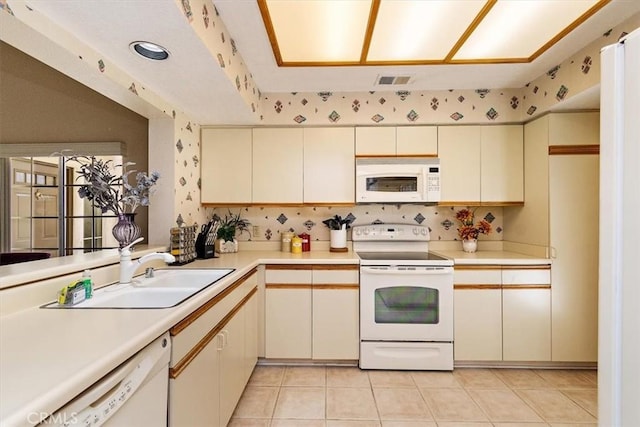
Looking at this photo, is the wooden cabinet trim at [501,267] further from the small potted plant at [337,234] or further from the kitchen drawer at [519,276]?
the small potted plant at [337,234]

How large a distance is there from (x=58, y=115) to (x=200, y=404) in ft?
10.2

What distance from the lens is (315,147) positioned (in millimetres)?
2926

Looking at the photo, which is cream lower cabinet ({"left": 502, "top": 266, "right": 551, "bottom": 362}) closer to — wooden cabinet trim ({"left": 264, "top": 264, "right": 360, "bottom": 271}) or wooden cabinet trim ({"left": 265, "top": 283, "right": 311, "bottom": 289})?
wooden cabinet trim ({"left": 264, "top": 264, "right": 360, "bottom": 271})

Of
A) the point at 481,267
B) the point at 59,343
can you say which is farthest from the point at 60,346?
the point at 481,267

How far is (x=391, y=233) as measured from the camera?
3072 mm

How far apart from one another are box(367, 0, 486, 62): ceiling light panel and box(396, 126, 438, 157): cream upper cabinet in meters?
0.70

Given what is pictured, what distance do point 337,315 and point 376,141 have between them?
1521 mm

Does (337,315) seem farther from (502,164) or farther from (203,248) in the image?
(502,164)

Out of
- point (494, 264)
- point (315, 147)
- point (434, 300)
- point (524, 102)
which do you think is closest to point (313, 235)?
point (315, 147)

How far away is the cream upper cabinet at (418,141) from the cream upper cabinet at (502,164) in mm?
415

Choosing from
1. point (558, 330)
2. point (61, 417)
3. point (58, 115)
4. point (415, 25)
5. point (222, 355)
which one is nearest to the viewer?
point (61, 417)

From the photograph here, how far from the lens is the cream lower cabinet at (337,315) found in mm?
2594

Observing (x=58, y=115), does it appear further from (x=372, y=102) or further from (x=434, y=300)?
(x=434, y=300)

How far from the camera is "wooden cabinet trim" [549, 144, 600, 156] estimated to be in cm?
249
